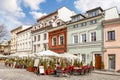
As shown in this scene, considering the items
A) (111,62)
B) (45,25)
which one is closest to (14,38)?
(45,25)

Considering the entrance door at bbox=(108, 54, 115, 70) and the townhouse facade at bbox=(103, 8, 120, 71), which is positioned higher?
the townhouse facade at bbox=(103, 8, 120, 71)

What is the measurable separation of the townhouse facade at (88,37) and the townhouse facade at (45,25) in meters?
6.34

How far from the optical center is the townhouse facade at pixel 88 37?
2883 cm

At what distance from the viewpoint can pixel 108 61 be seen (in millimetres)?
27438

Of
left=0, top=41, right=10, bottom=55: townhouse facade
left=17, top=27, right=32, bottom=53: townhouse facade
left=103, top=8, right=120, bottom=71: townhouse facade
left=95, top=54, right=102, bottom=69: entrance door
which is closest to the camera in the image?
left=103, top=8, right=120, bottom=71: townhouse facade

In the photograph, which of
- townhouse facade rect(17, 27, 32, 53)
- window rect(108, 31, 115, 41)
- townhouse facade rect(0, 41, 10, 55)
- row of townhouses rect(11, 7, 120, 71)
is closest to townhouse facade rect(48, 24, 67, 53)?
row of townhouses rect(11, 7, 120, 71)

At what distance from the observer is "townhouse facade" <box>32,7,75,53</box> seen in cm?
4134

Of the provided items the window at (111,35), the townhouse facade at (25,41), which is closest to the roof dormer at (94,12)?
the window at (111,35)

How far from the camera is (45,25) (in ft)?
149

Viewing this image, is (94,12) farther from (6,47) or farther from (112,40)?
(6,47)

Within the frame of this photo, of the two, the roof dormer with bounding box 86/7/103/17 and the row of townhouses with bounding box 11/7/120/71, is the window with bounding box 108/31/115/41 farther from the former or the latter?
the roof dormer with bounding box 86/7/103/17

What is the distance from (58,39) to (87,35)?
8.12m

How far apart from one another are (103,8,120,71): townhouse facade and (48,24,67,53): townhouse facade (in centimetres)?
981

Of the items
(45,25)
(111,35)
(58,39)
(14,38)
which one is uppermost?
(45,25)
